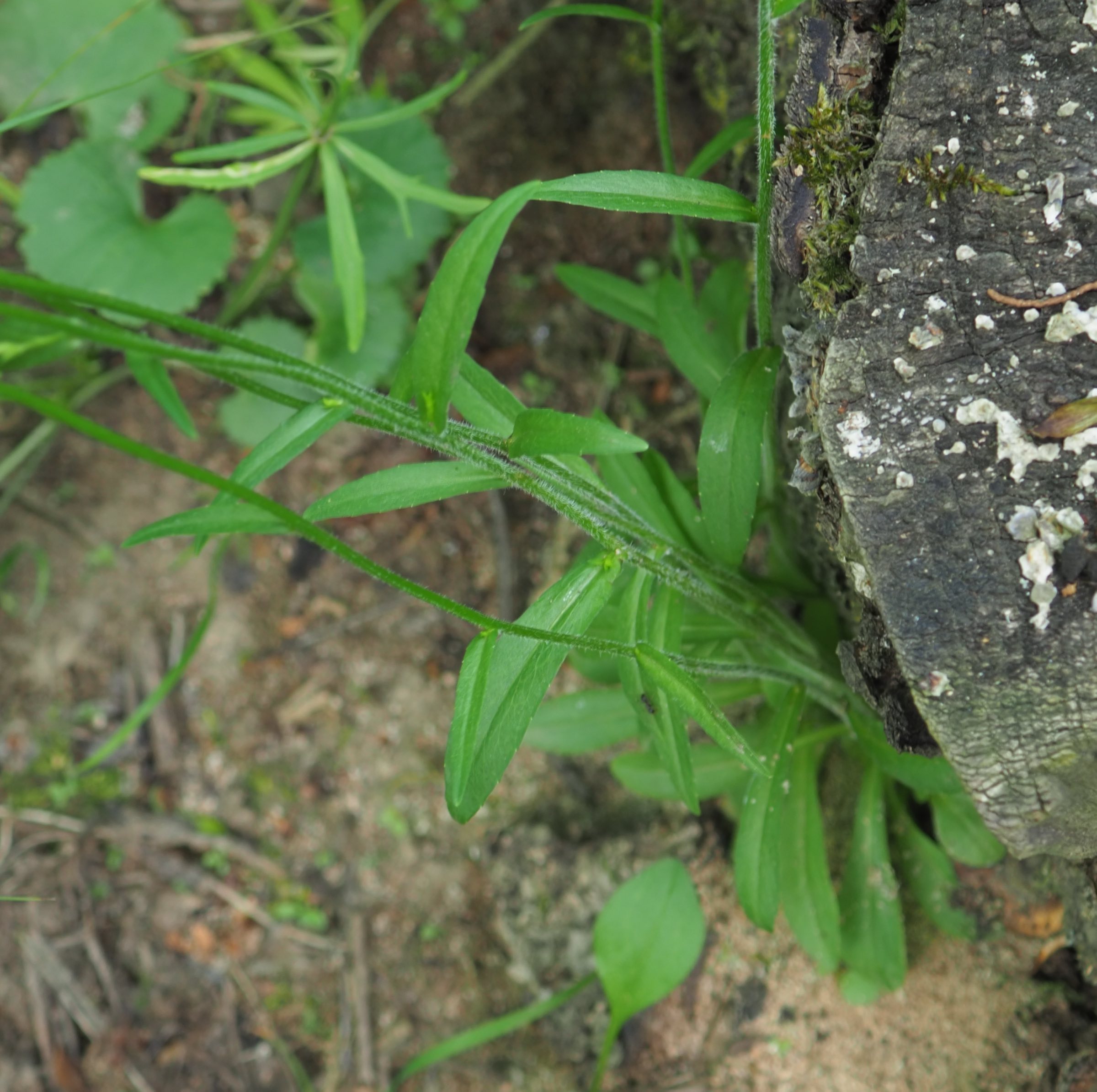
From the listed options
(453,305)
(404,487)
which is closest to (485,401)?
(404,487)

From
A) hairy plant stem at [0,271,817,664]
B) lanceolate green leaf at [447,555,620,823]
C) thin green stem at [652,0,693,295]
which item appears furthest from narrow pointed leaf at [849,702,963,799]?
thin green stem at [652,0,693,295]

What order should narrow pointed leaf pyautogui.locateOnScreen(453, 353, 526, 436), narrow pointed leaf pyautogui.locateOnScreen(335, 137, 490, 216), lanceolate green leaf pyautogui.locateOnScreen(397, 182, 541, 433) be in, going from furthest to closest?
narrow pointed leaf pyautogui.locateOnScreen(335, 137, 490, 216) → narrow pointed leaf pyautogui.locateOnScreen(453, 353, 526, 436) → lanceolate green leaf pyautogui.locateOnScreen(397, 182, 541, 433)

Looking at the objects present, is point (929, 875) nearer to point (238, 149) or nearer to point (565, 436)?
point (565, 436)

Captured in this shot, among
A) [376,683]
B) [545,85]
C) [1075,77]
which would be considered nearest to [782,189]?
[1075,77]

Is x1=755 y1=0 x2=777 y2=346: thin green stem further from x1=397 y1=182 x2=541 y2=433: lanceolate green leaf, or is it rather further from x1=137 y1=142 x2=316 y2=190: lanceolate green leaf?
x1=137 y1=142 x2=316 y2=190: lanceolate green leaf

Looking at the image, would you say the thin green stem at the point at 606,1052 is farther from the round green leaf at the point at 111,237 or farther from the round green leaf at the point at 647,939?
the round green leaf at the point at 111,237

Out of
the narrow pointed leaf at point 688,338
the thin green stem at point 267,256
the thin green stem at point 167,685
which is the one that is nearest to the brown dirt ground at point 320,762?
the thin green stem at point 167,685
